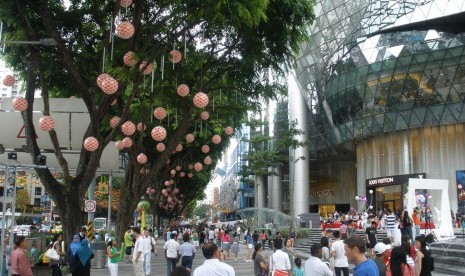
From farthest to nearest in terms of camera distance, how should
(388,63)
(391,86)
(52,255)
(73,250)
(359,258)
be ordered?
(391,86)
(388,63)
(52,255)
(73,250)
(359,258)

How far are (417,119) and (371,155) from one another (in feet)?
26.6

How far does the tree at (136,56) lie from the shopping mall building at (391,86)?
24161 millimetres

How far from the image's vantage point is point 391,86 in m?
41.0

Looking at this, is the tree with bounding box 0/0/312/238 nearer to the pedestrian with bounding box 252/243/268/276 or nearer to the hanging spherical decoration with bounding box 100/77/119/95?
the hanging spherical decoration with bounding box 100/77/119/95

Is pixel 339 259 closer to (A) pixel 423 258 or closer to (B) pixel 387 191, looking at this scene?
(A) pixel 423 258

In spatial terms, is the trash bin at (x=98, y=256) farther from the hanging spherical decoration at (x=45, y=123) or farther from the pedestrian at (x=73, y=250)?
the hanging spherical decoration at (x=45, y=123)

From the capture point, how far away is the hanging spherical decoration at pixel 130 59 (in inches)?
476

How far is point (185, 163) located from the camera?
32750 millimetres

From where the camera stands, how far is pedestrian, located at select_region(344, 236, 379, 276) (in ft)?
17.2

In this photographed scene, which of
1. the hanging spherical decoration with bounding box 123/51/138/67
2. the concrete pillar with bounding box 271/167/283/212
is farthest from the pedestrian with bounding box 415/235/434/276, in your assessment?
the concrete pillar with bounding box 271/167/283/212

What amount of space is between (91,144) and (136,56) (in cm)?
229

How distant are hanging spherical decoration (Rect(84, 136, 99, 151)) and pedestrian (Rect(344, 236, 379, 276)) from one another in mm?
8166

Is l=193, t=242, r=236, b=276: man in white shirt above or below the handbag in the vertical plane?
above

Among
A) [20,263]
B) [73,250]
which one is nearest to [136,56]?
[73,250]
